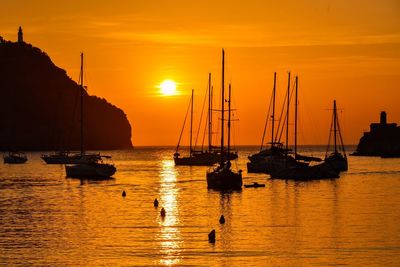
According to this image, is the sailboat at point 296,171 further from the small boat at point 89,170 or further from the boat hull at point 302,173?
the small boat at point 89,170

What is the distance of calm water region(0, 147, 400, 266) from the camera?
4072 centimetres

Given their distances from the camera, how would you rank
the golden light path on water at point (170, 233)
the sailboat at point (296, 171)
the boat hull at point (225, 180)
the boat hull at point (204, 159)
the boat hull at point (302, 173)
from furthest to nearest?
the boat hull at point (204, 159) → the sailboat at point (296, 171) → the boat hull at point (302, 173) → the boat hull at point (225, 180) → the golden light path on water at point (170, 233)

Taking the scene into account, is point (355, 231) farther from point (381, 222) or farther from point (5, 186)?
point (5, 186)

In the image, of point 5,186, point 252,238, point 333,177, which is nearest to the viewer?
point 252,238

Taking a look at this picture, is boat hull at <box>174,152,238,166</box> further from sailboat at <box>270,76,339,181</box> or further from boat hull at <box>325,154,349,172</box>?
sailboat at <box>270,76,339,181</box>

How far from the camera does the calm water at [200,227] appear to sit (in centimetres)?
4072

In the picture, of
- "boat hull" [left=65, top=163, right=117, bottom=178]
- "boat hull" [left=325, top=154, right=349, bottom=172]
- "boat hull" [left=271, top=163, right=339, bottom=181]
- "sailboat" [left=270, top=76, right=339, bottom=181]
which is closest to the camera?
"boat hull" [left=271, top=163, right=339, bottom=181]

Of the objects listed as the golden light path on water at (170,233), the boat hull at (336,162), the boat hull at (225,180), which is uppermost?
the boat hull at (336,162)

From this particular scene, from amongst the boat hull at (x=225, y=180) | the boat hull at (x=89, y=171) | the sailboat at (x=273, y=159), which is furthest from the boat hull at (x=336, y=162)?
the boat hull at (x=225, y=180)

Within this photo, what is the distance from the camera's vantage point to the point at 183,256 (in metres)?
40.7

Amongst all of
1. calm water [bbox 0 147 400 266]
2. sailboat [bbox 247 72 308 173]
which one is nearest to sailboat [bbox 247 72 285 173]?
sailboat [bbox 247 72 308 173]

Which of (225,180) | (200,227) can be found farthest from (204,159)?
(200,227)

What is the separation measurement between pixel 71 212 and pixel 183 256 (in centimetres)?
2457

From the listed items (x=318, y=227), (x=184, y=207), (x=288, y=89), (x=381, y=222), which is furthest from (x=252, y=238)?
(x=288, y=89)
